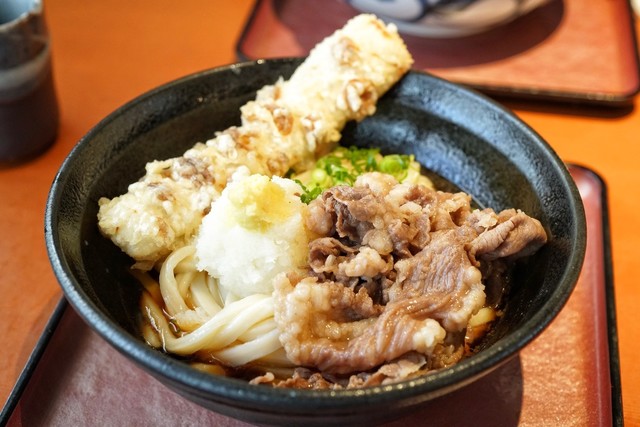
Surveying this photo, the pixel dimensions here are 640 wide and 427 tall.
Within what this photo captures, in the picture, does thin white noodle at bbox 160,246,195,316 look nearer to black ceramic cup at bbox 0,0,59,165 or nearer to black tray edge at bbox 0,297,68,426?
black tray edge at bbox 0,297,68,426

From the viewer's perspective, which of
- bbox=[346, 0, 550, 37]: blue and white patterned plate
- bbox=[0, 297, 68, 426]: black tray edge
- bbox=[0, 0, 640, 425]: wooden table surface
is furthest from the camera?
bbox=[346, 0, 550, 37]: blue and white patterned plate

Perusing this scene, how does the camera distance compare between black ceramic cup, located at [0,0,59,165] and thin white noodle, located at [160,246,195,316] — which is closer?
thin white noodle, located at [160,246,195,316]

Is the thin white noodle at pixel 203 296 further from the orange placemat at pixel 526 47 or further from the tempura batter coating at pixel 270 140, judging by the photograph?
the orange placemat at pixel 526 47

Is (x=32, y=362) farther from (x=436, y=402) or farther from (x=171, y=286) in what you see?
(x=436, y=402)

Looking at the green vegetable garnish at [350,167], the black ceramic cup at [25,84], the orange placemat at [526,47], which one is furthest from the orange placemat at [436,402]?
the orange placemat at [526,47]

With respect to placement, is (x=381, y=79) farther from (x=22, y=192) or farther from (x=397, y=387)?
(x=22, y=192)

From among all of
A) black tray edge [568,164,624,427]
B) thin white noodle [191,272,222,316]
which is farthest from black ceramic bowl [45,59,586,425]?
black tray edge [568,164,624,427]
